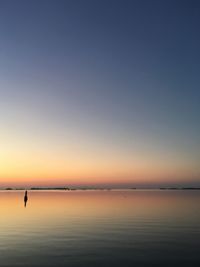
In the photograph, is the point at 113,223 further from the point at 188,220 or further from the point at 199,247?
the point at 199,247

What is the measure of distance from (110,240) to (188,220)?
2431 centimetres

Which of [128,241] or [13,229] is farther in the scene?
[13,229]

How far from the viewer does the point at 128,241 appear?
3916 cm

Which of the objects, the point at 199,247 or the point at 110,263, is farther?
the point at 199,247

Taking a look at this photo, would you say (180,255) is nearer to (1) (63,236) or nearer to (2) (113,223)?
(1) (63,236)

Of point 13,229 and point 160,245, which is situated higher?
point 13,229

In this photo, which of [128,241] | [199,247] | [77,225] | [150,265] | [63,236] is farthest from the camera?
[77,225]

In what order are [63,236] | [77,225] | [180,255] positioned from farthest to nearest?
[77,225] < [63,236] < [180,255]

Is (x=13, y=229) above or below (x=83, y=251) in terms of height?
above

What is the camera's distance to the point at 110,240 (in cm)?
4006

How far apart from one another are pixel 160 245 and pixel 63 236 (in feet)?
42.8

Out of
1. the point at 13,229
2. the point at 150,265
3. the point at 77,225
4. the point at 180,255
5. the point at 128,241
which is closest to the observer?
the point at 150,265

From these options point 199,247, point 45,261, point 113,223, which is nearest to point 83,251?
point 45,261

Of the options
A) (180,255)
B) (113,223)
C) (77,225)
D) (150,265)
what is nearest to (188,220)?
(113,223)
